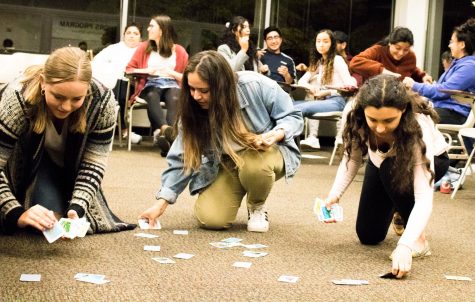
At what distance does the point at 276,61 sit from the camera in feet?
29.7

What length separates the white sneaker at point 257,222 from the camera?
396 cm

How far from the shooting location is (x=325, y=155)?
29.1 ft

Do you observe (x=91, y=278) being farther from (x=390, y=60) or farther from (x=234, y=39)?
(x=234, y=39)

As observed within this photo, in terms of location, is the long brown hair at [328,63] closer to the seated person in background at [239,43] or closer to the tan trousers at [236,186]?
the seated person in background at [239,43]

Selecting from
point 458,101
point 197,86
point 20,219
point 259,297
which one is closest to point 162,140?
point 458,101

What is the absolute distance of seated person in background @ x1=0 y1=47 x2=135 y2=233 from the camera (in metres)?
3.05

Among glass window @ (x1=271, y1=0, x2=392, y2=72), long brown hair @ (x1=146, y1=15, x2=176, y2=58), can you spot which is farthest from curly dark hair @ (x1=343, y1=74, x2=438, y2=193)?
glass window @ (x1=271, y1=0, x2=392, y2=72)

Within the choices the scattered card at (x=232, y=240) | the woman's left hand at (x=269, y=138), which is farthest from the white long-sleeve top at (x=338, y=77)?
the scattered card at (x=232, y=240)

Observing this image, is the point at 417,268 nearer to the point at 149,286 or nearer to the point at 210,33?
the point at 149,286

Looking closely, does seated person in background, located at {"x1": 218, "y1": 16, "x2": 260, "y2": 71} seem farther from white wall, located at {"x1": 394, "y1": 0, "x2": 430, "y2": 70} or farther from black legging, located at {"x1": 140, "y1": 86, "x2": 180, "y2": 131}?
white wall, located at {"x1": 394, "y1": 0, "x2": 430, "y2": 70}

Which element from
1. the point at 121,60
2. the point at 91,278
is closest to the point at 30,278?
the point at 91,278

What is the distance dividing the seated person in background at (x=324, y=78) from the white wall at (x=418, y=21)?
2567 millimetres

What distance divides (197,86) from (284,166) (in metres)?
0.66

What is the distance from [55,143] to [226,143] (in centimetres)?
77
